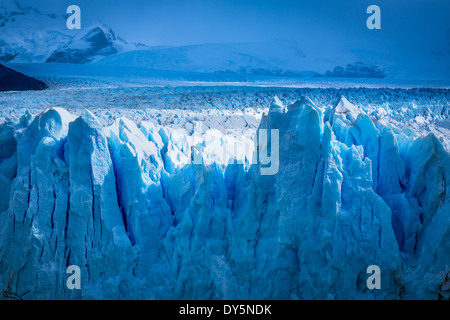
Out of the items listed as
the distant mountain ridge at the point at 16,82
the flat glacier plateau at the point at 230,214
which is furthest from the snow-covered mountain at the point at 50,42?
the flat glacier plateau at the point at 230,214

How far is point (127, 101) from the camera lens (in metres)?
8.96

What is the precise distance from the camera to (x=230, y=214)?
13.1 feet

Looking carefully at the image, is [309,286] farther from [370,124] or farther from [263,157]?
[370,124]

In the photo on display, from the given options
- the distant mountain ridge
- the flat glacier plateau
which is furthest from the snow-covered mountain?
the flat glacier plateau

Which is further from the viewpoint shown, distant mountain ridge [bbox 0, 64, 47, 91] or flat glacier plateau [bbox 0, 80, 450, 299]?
distant mountain ridge [bbox 0, 64, 47, 91]

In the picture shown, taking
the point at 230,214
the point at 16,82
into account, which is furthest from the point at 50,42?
the point at 230,214

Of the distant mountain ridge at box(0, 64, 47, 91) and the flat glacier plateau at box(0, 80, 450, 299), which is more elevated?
the distant mountain ridge at box(0, 64, 47, 91)

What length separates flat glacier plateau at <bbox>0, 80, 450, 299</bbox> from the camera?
11.8 ft

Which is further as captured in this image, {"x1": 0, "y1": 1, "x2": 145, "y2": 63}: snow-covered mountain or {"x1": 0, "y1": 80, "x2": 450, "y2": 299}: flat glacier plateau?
{"x1": 0, "y1": 1, "x2": 145, "y2": 63}: snow-covered mountain

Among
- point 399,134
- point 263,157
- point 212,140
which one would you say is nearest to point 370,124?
point 399,134

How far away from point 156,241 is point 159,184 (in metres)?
0.72

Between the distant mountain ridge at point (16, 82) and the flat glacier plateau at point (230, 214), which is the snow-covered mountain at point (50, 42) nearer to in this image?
the distant mountain ridge at point (16, 82)

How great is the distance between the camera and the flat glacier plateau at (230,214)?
3.60 meters

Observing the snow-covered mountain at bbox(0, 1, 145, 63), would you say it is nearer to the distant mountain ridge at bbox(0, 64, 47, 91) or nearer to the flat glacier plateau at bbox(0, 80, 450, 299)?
the distant mountain ridge at bbox(0, 64, 47, 91)
